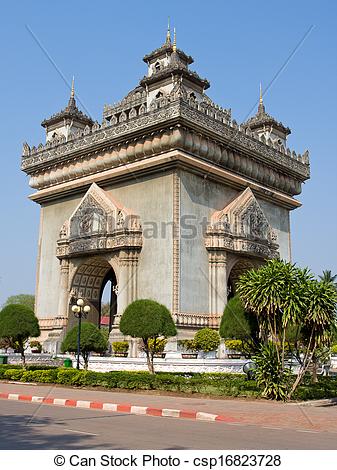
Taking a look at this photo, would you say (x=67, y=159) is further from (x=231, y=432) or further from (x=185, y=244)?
(x=231, y=432)

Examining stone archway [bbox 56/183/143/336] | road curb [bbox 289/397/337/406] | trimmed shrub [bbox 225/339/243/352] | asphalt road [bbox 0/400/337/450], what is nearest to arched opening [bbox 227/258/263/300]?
trimmed shrub [bbox 225/339/243/352]

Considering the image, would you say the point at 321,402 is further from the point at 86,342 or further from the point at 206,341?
the point at 86,342

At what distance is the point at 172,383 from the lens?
59.6 ft

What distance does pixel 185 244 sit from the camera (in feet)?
99.7

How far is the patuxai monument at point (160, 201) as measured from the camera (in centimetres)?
3055

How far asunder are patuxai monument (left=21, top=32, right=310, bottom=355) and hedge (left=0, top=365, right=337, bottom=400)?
827cm

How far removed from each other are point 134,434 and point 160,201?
2275 cm

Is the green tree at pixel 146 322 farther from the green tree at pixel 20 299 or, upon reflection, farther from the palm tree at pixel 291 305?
the green tree at pixel 20 299

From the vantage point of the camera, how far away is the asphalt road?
26.6 feet

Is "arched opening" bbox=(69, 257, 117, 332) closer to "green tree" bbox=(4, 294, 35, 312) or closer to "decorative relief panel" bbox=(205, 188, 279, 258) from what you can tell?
"decorative relief panel" bbox=(205, 188, 279, 258)

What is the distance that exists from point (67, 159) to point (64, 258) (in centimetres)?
673

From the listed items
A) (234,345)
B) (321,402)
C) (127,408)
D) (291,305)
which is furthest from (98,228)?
(127,408)

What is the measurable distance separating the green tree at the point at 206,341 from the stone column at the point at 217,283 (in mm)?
2297
